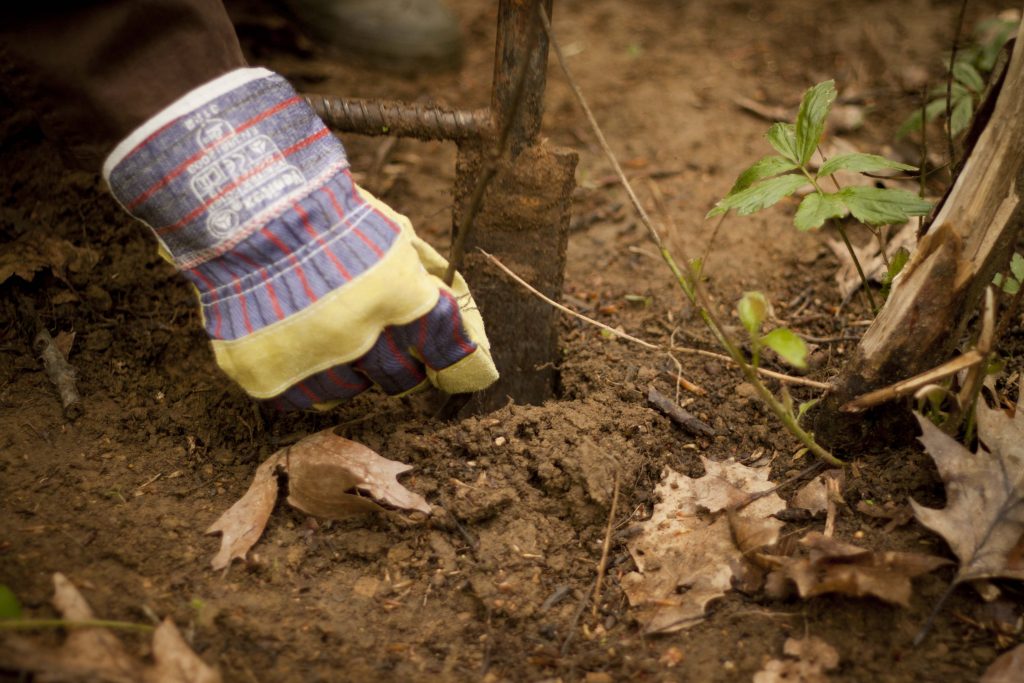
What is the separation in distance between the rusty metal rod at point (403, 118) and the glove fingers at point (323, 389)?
604 mm

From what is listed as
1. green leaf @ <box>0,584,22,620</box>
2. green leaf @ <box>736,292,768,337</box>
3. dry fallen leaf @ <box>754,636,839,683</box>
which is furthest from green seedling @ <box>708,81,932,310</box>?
green leaf @ <box>0,584,22,620</box>

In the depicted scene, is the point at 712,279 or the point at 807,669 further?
the point at 712,279

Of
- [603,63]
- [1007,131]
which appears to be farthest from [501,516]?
[603,63]

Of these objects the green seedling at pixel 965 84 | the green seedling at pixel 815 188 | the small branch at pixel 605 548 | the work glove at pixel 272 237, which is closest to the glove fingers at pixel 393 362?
the work glove at pixel 272 237

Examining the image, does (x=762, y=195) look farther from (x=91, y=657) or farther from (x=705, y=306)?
(x=91, y=657)

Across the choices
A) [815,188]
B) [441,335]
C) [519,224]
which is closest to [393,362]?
[441,335]

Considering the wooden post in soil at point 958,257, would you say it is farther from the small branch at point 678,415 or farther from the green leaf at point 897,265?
the small branch at point 678,415

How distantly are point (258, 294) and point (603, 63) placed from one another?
2.48m

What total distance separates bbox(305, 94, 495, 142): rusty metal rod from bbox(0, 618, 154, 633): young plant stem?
1.11 meters

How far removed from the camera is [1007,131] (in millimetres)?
1443

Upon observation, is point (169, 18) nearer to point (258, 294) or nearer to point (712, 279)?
point (258, 294)

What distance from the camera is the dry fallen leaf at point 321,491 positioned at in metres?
1.54

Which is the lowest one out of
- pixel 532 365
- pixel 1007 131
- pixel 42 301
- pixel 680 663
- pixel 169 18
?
pixel 680 663

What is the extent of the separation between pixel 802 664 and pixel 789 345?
1.77 ft
